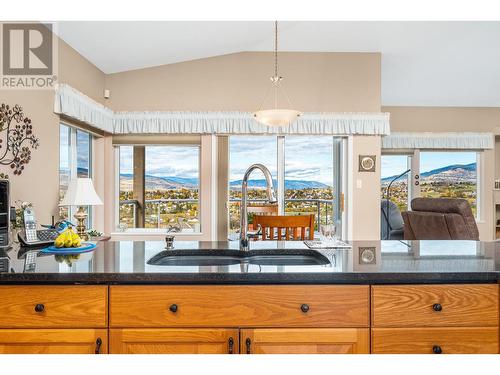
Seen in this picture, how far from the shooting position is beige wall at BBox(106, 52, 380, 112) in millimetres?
5023

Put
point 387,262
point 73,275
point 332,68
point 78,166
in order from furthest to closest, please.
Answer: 1. point 332,68
2. point 78,166
3. point 387,262
4. point 73,275

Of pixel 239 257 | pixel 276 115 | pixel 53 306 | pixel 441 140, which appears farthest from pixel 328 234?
pixel 441 140

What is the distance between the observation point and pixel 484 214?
7.01 meters

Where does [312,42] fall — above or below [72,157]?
above

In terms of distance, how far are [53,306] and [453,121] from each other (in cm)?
736

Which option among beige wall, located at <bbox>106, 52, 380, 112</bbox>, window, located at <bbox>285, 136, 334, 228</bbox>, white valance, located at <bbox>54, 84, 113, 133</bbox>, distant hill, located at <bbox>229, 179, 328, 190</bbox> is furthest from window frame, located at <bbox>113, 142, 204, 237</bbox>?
window, located at <bbox>285, 136, 334, 228</bbox>

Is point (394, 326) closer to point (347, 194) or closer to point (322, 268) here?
point (322, 268)

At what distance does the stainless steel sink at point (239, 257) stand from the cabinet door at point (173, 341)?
506mm

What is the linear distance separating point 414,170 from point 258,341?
6439mm

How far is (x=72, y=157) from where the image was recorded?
415 cm

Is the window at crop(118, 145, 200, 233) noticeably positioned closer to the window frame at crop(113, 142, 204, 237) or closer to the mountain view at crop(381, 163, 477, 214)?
the window frame at crop(113, 142, 204, 237)

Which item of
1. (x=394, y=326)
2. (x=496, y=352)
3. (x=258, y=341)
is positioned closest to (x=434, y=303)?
(x=394, y=326)

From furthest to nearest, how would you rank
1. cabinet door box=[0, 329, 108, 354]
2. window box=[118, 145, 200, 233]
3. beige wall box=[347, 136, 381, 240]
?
window box=[118, 145, 200, 233] < beige wall box=[347, 136, 381, 240] < cabinet door box=[0, 329, 108, 354]

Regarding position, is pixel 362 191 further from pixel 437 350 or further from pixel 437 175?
pixel 437 350
